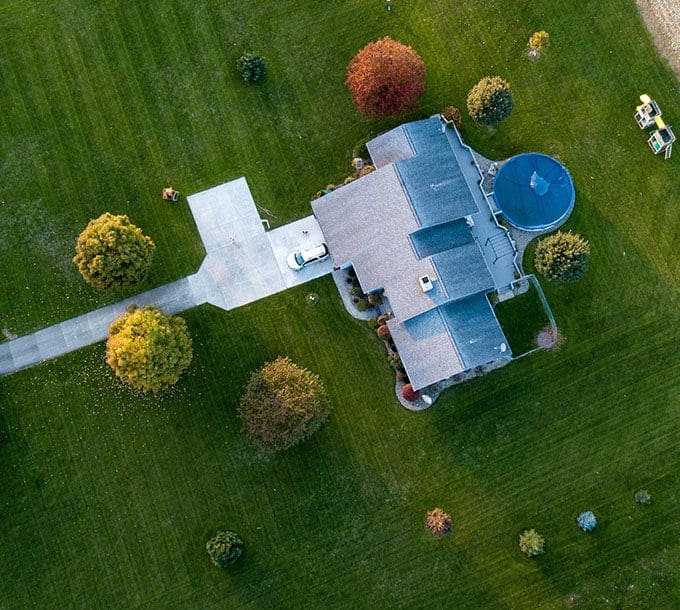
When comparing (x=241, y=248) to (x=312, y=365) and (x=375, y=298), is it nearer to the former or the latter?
(x=312, y=365)

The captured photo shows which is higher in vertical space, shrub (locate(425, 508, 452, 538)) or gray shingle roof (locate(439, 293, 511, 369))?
gray shingle roof (locate(439, 293, 511, 369))

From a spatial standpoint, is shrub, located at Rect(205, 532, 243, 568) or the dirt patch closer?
shrub, located at Rect(205, 532, 243, 568)

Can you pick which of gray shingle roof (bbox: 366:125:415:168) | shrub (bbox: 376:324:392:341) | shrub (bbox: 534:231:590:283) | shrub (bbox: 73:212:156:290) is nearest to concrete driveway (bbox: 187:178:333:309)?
shrub (bbox: 73:212:156:290)

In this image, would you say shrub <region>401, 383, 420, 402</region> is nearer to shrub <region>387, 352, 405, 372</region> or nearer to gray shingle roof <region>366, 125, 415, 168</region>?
shrub <region>387, 352, 405, 372</region>

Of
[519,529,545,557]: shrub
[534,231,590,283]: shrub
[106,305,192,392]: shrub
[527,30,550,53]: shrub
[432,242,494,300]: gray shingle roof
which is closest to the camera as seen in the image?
[106,305,192,392]: shrub

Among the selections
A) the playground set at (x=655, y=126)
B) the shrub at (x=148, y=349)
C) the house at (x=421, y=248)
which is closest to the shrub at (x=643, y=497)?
the house at (x=421, y=248)

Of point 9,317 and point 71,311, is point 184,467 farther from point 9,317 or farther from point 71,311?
point 9,317

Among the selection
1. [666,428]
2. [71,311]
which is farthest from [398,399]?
[71,311]

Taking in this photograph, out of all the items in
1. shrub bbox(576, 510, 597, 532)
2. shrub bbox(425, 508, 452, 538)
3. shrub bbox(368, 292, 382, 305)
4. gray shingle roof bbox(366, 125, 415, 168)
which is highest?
gray shingle roof bbox(366, 125, 415, 168)
